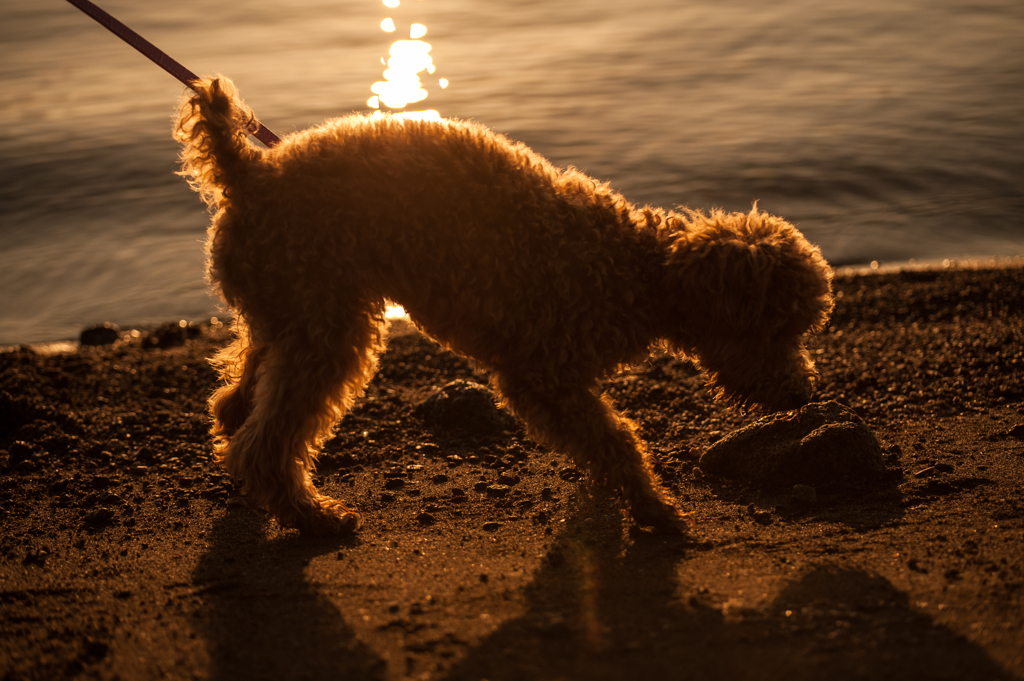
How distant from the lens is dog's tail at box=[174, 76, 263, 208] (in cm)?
392

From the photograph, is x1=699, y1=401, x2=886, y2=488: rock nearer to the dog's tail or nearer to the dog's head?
the dog's head

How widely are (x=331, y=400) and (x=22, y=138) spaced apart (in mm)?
13665

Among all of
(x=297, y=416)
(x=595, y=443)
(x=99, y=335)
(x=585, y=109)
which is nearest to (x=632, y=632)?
(x=595, y=443)

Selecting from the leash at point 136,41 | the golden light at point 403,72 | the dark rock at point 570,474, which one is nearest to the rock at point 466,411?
the dark rock at point 570,474

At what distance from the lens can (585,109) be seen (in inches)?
597

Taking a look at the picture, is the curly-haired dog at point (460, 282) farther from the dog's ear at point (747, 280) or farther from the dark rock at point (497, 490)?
the dark rock at point (497, 490)

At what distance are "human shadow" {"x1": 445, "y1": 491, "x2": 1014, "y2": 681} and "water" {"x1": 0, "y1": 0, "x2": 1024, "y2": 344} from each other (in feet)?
21.6

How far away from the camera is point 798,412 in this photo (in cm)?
456

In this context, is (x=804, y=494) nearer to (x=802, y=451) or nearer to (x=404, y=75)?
(x=802, y=451)

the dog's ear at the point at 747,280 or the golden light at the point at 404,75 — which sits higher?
the golden light at the point at 404,75

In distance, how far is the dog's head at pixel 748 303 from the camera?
13.6 feet

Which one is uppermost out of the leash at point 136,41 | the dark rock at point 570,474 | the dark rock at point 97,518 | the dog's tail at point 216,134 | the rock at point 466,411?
the leash at point 136,41

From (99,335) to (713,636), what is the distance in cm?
679

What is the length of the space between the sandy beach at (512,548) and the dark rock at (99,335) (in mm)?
1474
